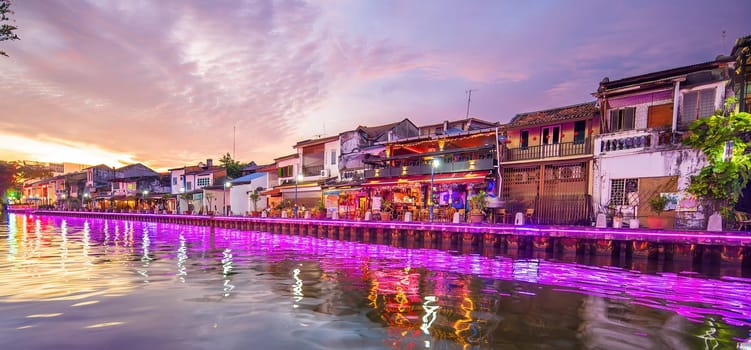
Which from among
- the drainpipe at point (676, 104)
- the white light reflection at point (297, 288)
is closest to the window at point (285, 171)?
the white light reflection at point (297, 288)

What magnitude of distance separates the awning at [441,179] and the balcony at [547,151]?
2.16 m

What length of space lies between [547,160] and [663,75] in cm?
748

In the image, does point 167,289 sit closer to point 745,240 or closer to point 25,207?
point 745,240

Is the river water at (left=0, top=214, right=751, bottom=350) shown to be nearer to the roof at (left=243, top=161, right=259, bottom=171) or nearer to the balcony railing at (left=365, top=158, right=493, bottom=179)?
the balcony railing at (left=365, top=158, right=493, bottom=179)

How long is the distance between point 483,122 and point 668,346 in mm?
32780

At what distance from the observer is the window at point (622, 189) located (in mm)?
21172

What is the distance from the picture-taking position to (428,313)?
7883mm

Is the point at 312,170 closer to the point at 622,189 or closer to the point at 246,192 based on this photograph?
the point at 246,192

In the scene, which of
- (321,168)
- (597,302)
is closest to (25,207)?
(321,168)

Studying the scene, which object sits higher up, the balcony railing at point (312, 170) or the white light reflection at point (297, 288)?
the balcony railing at point (312, 170)

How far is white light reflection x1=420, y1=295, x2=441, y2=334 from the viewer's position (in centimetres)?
699

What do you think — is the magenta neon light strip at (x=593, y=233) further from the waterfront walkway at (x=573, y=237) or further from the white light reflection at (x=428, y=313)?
the white light reflection at (x=428, y=313)

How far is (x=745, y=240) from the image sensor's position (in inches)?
535

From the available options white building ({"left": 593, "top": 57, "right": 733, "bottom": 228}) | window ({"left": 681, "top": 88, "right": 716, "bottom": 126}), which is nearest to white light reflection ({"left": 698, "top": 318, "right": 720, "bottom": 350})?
white building ({"left": 593, "top": 57, "right": 733, "bottom": 228})
